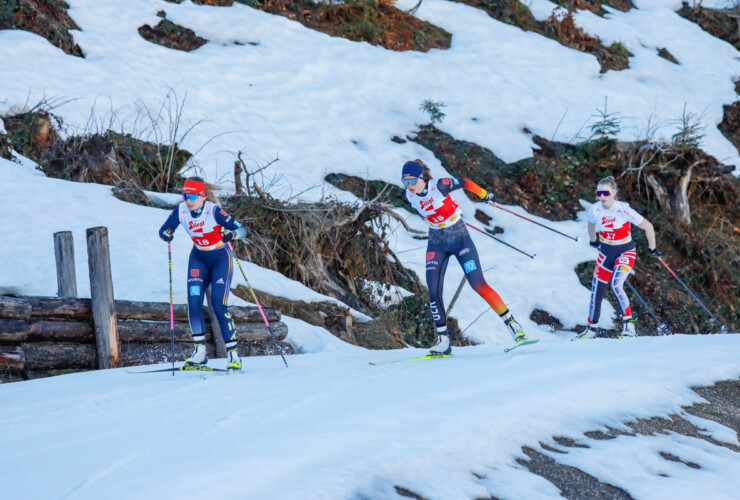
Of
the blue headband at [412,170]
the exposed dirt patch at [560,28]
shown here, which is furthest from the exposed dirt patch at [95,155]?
the exposed dirt patch at [560,28]

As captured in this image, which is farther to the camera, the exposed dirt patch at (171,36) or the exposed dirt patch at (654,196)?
the exposed dirt patch at (171,36)

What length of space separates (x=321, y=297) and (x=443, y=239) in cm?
339

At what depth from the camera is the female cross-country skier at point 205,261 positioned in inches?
308

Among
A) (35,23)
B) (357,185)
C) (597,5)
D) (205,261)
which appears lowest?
(205,261)

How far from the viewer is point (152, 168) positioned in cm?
1330

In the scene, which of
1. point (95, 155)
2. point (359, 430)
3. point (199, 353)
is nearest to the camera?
point (359, 430)

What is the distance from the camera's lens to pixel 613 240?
399 inches

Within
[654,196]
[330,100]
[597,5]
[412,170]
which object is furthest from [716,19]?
[412,170]

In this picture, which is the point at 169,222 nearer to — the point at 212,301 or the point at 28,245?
the point at 212,301

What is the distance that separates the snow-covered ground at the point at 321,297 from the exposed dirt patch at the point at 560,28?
54 cm

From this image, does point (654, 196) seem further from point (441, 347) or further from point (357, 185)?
point (441, 347)

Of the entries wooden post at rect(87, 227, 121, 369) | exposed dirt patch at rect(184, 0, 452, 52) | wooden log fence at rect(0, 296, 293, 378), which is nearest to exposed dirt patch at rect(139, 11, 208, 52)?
exposed dirt patch at rect(184, 0, 452, 52)

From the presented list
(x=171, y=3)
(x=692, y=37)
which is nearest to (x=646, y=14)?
(x=692, y=37)

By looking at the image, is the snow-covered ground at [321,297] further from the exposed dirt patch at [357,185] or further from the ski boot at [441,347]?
the exposed dirt patch at [357,185]
